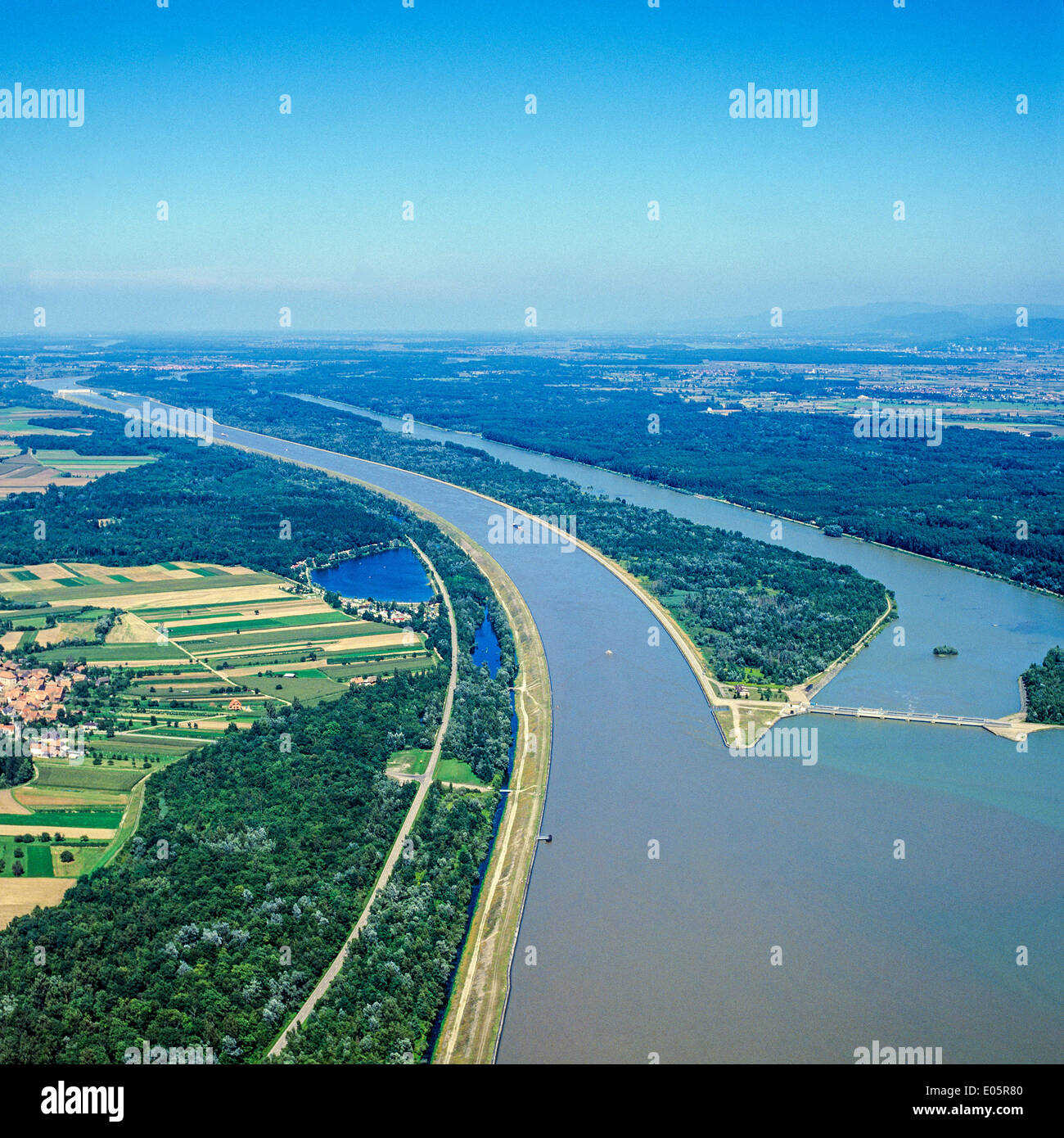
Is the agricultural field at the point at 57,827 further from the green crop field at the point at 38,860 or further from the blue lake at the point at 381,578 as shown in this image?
the blue lake at the point at 381,578

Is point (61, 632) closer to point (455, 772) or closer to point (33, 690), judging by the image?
point (33, 690)

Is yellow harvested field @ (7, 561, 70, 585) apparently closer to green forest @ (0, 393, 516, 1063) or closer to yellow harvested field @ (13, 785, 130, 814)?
green forest @ (0, 393, 516, 1063)

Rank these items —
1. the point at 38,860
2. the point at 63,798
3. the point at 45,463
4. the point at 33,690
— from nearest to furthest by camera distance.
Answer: the point at 38,860 → the point at 63,798 → the point at 33,690 → the point at 45,463

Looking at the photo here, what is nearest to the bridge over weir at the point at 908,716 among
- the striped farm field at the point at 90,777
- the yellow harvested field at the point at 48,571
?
the striped farm field at the point at 90,777

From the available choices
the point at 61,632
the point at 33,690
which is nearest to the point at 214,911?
the point at 33,690

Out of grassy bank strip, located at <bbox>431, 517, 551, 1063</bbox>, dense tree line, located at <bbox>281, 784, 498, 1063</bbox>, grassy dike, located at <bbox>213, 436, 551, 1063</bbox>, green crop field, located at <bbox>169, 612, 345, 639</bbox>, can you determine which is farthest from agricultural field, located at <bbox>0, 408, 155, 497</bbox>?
dense tree line, located at <bbox>281, 784, 498, 1063</bbox>

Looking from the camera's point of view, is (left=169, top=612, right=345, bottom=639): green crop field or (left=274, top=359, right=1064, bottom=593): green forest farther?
(left=274, top=359, right=1064, bottom=593): green forest
